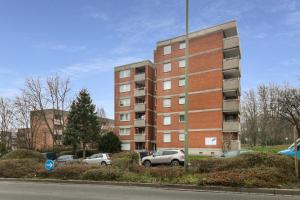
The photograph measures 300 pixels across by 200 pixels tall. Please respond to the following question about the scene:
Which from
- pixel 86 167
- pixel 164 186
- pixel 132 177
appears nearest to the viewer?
pixel 164 186

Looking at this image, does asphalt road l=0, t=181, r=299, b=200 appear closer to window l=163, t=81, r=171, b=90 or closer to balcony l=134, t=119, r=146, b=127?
window l=163, t=81, r=171, b=90

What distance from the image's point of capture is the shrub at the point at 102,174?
15.2 metres

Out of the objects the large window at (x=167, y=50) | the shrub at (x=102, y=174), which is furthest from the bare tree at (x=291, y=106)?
the shrub at (x=102, y=174)

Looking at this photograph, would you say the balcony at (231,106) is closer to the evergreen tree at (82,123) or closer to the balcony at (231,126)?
the balcony at (231,126)

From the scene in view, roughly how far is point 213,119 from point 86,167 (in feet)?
94.8

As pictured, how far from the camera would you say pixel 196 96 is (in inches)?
1799

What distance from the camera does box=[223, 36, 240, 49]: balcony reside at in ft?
139

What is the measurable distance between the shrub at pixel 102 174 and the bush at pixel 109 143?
121ft

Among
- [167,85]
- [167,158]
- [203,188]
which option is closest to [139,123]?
[167,85]

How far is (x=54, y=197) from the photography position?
→ 10984mm

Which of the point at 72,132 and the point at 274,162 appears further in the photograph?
the point at 72,132

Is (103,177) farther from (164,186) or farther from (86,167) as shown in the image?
(164,186)

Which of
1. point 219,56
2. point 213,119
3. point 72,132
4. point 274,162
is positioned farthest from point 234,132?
point 274,162

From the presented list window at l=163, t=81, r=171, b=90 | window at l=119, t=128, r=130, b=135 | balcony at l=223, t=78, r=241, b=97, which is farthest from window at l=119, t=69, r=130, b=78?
balcony at l=223, t=78, r=241, b=97
